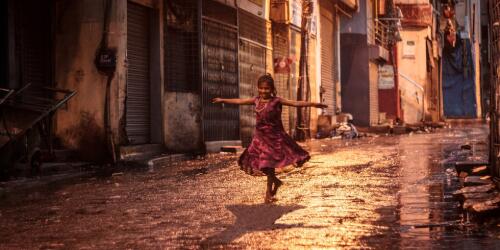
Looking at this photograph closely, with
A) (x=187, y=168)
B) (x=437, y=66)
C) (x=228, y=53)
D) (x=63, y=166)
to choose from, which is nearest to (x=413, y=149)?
(x=228, y=53)

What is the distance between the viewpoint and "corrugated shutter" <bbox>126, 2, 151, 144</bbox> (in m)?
18.7

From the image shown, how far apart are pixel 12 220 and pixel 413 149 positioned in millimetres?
13805

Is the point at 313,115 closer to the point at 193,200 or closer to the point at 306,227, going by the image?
the point at 193,200

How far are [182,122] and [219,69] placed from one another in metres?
2.61

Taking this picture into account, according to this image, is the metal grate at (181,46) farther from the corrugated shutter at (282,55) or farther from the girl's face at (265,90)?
the girl's face at (265,90)

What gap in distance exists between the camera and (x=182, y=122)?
797 inches

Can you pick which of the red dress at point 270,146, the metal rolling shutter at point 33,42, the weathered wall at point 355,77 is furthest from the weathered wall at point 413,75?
the red dress at point 270,146

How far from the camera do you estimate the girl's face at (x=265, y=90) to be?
9609 millimetres

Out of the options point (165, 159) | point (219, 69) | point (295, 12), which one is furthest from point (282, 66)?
point (165, 159)

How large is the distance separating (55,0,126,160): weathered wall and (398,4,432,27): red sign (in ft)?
119

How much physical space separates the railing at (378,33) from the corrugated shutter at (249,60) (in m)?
16.6

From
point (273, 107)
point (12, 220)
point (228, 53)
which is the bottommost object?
point (12, 220)

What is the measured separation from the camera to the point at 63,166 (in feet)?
49.8

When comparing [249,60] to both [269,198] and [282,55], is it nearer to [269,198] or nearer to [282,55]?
[282,55]
